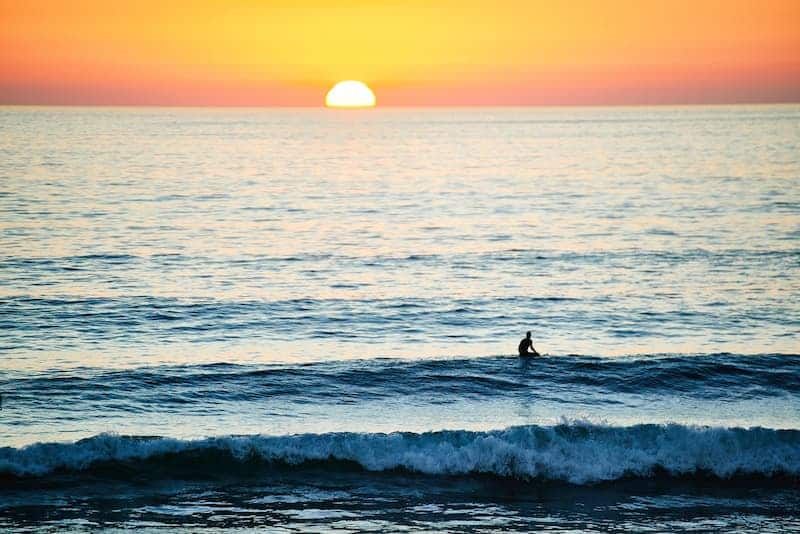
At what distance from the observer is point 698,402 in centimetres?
2633

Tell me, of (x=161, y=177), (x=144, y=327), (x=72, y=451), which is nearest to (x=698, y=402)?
(x=72, y=451)

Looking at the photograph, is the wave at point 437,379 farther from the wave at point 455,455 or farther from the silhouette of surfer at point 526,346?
the wave at point 455,455

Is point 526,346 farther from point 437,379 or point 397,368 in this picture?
point 397,368

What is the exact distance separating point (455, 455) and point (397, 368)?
7829 mm

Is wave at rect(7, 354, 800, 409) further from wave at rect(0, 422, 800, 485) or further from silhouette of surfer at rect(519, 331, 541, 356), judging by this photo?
wave at rect(0, 422, 800, 485)

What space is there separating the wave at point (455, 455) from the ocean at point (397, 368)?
0.06 m

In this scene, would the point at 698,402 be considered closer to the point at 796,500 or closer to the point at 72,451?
the point at 796,500

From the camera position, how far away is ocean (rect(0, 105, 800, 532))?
64.4 feet

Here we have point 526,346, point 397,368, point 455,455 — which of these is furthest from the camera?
point 526,346

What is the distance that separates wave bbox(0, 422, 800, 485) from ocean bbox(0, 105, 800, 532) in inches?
2.2

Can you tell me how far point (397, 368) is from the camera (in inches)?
1136

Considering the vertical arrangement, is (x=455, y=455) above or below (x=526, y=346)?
below

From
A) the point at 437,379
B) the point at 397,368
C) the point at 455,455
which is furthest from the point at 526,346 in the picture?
the point at 455,455

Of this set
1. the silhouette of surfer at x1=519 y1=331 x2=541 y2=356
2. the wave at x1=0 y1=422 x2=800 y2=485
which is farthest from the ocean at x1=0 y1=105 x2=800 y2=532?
the silhouette of surfer at x1=519 y1=331 x2=541 y2=356
